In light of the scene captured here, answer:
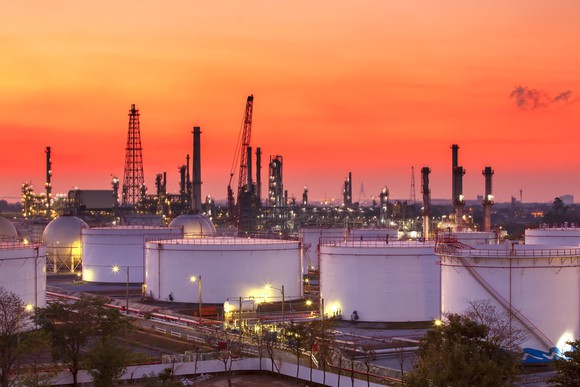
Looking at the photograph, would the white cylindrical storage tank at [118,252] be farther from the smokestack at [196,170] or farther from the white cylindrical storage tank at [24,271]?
the smokestack at [196,170]

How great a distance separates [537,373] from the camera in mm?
42875

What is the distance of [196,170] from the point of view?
123 meters

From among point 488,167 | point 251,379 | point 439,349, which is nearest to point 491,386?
point 439,349

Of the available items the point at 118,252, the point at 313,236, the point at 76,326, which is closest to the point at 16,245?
the point at 76,326

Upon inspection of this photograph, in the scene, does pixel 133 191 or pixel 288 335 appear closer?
pixel 288 335

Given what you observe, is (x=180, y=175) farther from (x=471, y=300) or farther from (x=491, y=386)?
(x=491, y=386)

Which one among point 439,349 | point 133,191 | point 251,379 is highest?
point 133,191

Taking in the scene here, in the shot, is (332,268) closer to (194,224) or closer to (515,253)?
(515,253)

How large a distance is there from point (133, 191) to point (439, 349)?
104384 millimetres

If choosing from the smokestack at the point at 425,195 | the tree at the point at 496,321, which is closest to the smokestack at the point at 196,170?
the smokestack at the point at 425,195

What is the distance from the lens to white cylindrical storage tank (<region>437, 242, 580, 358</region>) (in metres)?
45.2

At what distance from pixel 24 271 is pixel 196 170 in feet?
229

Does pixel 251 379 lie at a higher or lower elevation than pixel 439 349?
lower

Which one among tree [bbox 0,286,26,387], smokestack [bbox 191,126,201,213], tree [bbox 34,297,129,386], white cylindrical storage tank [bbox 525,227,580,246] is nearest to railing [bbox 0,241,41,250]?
tree [bbox 0,286,26,387]
